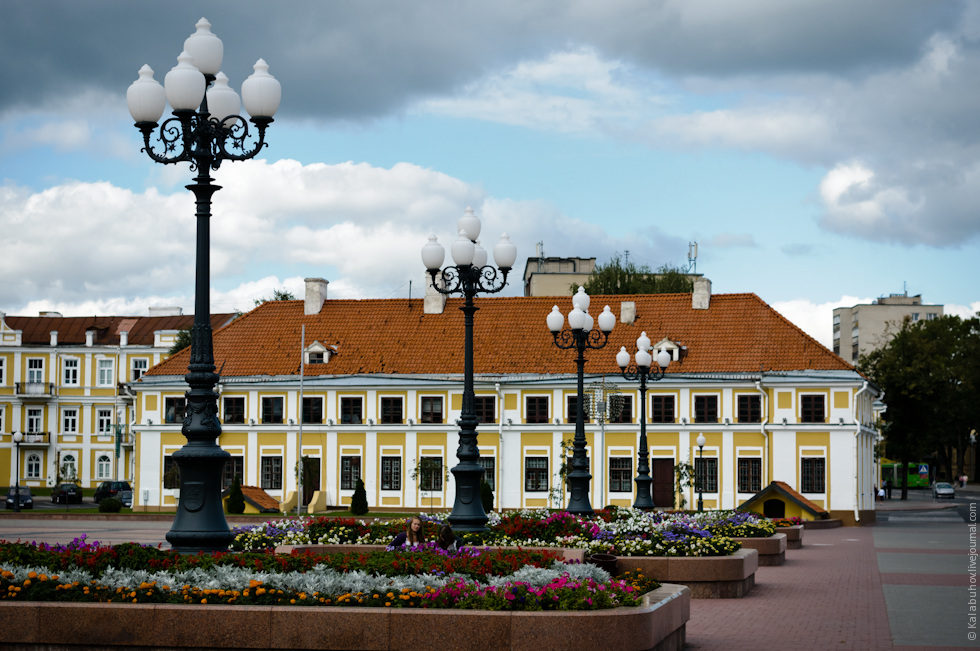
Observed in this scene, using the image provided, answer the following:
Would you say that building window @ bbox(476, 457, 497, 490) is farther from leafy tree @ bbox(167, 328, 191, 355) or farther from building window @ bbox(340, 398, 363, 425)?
leafy tree @ bbox(167, 328, 191, 355)

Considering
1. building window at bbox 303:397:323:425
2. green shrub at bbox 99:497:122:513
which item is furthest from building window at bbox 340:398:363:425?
green shrub at bbox 99:497:122:513

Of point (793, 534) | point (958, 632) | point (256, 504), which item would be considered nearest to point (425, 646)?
point (958, 632)

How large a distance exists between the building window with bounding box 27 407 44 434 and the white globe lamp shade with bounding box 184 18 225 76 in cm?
7139

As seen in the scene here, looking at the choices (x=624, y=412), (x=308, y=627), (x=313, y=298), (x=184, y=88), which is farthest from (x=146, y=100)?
(x=313, y=298)

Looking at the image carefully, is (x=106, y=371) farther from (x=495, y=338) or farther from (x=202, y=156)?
(x=202, y=156)

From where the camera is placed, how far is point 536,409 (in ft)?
183

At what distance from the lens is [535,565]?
42.8ft

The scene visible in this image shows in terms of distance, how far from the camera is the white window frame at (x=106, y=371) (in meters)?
80.8

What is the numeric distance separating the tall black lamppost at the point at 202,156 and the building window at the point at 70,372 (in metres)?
70.7

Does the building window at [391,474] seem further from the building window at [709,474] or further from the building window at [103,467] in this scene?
the building window at [103,467]

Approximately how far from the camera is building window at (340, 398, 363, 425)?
2240 inches

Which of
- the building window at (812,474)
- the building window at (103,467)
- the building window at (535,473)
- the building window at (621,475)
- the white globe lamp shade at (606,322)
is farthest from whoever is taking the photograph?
the building window at (103,467)

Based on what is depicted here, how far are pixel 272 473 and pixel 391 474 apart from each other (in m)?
5.65

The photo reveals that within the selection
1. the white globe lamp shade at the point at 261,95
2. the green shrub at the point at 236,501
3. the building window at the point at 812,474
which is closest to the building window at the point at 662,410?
the building window at the point at 812,474
